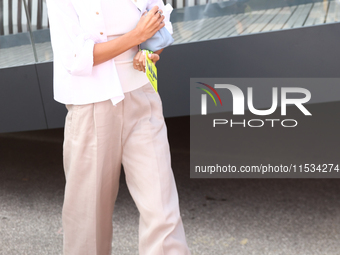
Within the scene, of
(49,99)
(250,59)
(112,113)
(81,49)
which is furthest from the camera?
(49,99)

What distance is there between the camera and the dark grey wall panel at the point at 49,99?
10.6 ft

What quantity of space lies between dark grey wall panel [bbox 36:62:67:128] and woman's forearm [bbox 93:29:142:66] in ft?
5.41

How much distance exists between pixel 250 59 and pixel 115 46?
1595mm

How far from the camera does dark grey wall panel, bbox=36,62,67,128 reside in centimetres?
322

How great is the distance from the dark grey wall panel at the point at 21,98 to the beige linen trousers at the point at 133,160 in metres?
1.46

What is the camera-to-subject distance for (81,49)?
164 cm

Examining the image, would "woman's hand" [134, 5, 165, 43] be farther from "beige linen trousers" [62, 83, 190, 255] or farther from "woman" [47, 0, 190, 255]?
"beige linen trousers" [62, 83, 190, 255]

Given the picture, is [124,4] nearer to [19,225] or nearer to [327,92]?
[327,92]

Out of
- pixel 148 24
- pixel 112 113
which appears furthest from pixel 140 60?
pixel 112 113

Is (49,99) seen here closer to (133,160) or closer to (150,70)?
(133,160)

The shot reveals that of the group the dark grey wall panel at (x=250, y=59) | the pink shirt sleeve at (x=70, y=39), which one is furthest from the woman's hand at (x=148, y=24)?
the dark grey wall panel at (x=250, y=59)

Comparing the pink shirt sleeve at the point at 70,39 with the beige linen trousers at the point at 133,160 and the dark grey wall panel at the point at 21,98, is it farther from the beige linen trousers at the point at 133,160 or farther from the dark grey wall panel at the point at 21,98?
the dark grey wall panel at the point at 21,98

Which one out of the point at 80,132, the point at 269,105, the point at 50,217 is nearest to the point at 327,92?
the point at 269,105

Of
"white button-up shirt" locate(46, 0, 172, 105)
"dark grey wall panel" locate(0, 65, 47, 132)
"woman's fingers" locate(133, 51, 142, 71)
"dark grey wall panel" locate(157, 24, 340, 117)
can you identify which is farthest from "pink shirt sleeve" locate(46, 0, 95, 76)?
"dark grey wall panel" locate(0, 65, 47, 132)
